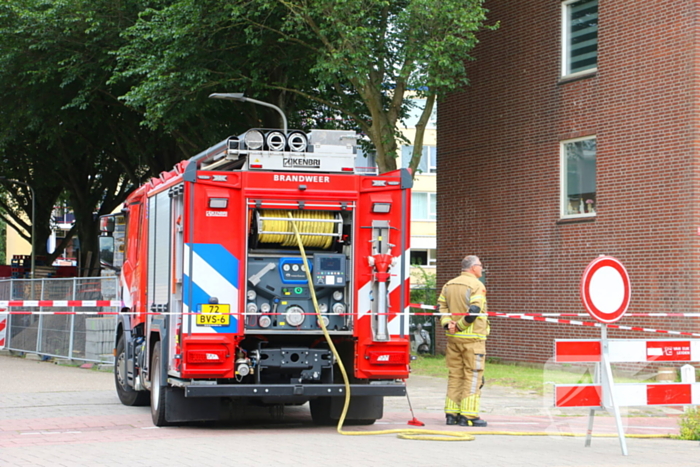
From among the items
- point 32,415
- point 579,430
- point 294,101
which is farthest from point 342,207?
point 294,101

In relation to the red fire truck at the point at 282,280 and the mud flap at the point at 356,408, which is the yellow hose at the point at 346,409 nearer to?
the red fire truck at the point at 282,280

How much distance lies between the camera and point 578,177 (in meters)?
19.9

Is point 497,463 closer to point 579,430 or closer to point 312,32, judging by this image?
point 579,430

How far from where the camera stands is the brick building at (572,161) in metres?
17.5

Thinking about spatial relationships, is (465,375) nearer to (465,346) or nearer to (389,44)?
(465,346)

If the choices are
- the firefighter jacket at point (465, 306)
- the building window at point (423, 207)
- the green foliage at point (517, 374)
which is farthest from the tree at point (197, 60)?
the building window at point (423, 207)

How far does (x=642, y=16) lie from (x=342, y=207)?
10.3 meters

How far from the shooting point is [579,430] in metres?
10.8

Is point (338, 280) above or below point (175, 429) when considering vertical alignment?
above

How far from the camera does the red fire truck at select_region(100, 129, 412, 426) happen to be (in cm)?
984

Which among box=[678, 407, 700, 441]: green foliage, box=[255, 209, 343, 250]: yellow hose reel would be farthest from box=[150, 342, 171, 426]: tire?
box=[678, 407, 700, 441]: green foliage

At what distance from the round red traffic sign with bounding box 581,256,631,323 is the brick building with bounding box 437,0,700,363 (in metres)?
8.20

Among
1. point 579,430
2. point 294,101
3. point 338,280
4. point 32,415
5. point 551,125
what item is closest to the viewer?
point 338,280

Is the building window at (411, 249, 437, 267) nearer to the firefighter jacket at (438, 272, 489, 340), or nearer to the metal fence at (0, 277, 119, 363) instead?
the metal fence at (0, 277, 119, 363)
